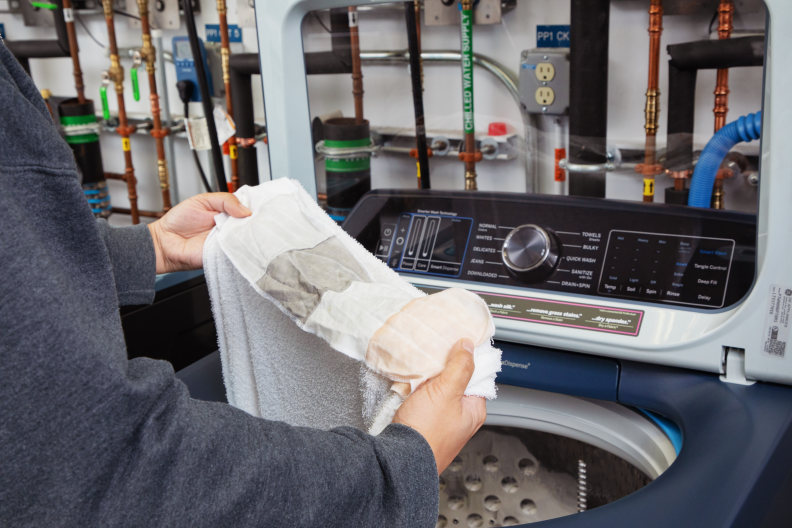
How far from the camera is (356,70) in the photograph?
1.01m

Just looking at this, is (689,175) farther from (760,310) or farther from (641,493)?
(641,493)

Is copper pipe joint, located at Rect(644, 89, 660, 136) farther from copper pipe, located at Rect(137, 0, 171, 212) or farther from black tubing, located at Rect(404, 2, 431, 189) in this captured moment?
copper pipe, located at Rect(137, 0, 171, 212)

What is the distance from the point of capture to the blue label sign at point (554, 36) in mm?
870

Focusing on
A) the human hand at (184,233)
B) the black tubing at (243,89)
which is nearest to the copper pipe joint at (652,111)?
the human hand at (184,233)

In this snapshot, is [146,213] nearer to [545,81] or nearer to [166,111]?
[166,111]

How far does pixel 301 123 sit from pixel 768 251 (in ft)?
2.07

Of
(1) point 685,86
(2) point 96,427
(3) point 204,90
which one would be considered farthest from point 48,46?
(2) point 96,427

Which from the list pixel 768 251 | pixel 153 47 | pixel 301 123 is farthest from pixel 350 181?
pixel 153 47

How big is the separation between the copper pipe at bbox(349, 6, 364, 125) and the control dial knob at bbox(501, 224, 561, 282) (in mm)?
332

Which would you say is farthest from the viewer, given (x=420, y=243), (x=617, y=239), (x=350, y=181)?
(x=350, y=181)

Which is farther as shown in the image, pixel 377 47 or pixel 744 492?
pixel 377 47

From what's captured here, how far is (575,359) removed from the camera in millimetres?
811

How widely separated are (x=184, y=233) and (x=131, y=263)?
10 cm

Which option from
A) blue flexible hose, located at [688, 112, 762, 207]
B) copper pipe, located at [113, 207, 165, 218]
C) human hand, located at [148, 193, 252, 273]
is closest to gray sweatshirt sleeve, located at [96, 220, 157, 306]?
human hand, located at [148, 193, 252, 273]
